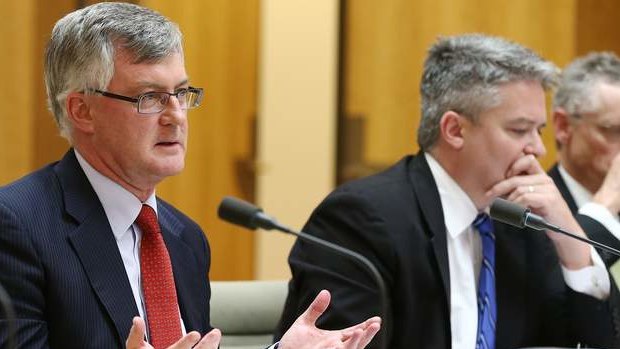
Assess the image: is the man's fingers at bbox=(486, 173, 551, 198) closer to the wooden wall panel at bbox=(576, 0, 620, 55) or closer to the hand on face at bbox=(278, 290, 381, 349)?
the hand on face at bbox=(278, 290, 381, 349)

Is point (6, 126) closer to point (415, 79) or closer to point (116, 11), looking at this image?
point (415, 79)

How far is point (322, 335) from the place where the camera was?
2.10 meters

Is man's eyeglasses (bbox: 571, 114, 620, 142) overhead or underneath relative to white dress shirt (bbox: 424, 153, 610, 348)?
overhead

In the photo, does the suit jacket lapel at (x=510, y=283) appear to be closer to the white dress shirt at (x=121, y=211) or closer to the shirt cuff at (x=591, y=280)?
the shirt cuff at (x=591, y=280)

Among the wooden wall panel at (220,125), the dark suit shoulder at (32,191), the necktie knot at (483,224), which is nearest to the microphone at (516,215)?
the necktie knot at (483,224)

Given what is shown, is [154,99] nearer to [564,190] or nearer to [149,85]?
[149,85]

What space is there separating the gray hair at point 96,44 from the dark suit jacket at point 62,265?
0.15 meters

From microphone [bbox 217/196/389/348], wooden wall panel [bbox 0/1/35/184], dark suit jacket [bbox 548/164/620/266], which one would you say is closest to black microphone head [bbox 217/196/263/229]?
microphone [bbox 217/196/389/348]

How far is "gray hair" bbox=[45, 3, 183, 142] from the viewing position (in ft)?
6.82

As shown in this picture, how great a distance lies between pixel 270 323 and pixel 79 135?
86cm

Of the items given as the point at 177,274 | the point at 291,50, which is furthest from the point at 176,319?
the point at 291,50

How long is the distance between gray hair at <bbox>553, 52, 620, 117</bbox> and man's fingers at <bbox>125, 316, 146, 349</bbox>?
213 cm

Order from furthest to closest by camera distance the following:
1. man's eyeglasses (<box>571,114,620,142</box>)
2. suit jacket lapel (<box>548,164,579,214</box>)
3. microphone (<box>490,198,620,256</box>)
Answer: man's eyeglasses (<box>571,114,620,142</box>) < suit jacket lapel (<box>548,164,579,214</box>) < microphone (<box>490,198,620,256</box>)

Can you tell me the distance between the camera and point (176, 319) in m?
2.15
